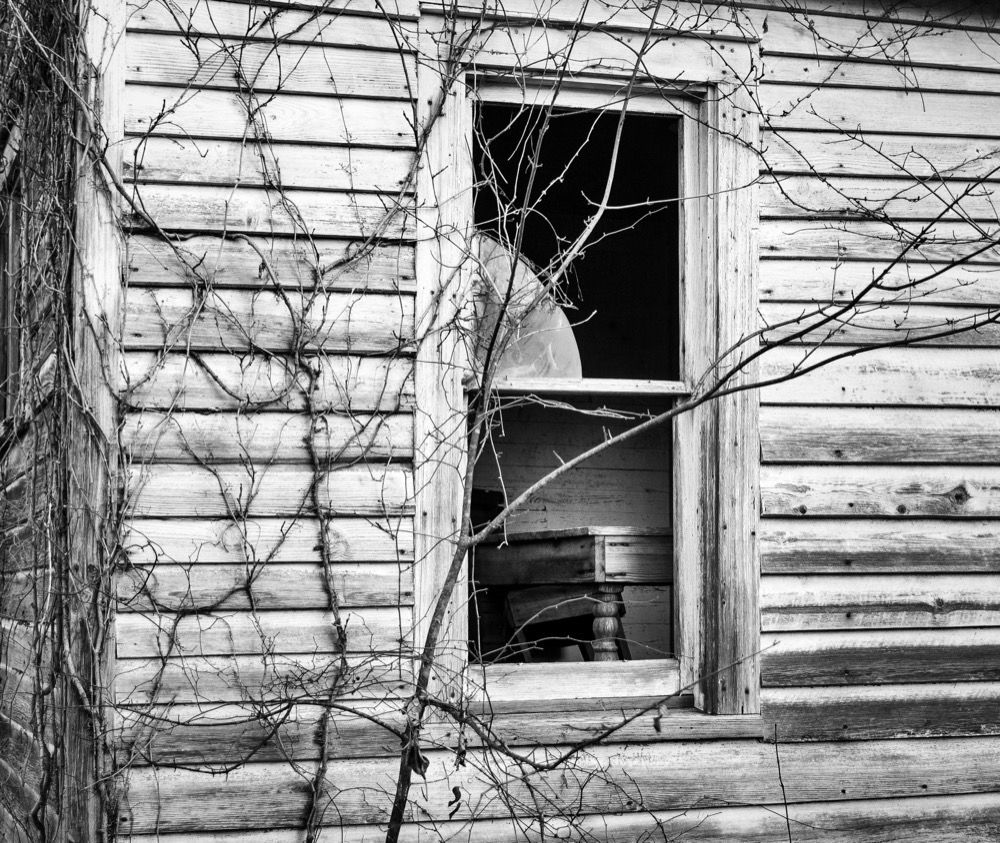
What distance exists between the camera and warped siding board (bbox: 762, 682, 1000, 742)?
3471 mm

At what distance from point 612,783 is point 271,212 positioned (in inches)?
80.5

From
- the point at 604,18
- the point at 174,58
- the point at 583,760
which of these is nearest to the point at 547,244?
the point at 604,18

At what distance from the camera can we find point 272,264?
328 cm

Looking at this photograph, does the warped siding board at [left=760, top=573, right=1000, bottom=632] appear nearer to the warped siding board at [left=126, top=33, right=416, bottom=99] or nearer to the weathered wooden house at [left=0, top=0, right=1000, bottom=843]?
the weathered wooden house at [left=0, top=0, right=1000, bottom=843]

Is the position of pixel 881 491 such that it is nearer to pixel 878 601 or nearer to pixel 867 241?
pixel 878 601

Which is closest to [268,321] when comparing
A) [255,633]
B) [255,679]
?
[255,633]

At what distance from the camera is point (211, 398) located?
10.6 feet

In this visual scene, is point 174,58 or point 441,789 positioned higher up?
point 174,58

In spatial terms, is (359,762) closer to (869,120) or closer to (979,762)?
(979,762)

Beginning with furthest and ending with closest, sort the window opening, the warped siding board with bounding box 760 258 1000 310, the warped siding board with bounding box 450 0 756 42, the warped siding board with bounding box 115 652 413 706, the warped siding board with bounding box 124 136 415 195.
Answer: the window opening < the warped siding board with bounding box 760 258 1000 310 < the warped siding board with bounding box 450 0 756 42 < the warped siding board with bounding box 124 136 415 195 < the warped siding board with bounding box 115 652 413 706

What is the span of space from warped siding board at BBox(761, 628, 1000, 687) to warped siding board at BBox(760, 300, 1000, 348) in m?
0.97

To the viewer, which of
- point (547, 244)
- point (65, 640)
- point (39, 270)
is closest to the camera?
point (65, 640)

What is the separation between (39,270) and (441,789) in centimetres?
209

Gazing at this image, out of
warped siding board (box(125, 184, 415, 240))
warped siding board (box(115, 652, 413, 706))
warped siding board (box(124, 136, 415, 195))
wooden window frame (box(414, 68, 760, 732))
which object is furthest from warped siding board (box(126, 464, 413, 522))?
warped siding board (box(124, 136, 415, 195))
